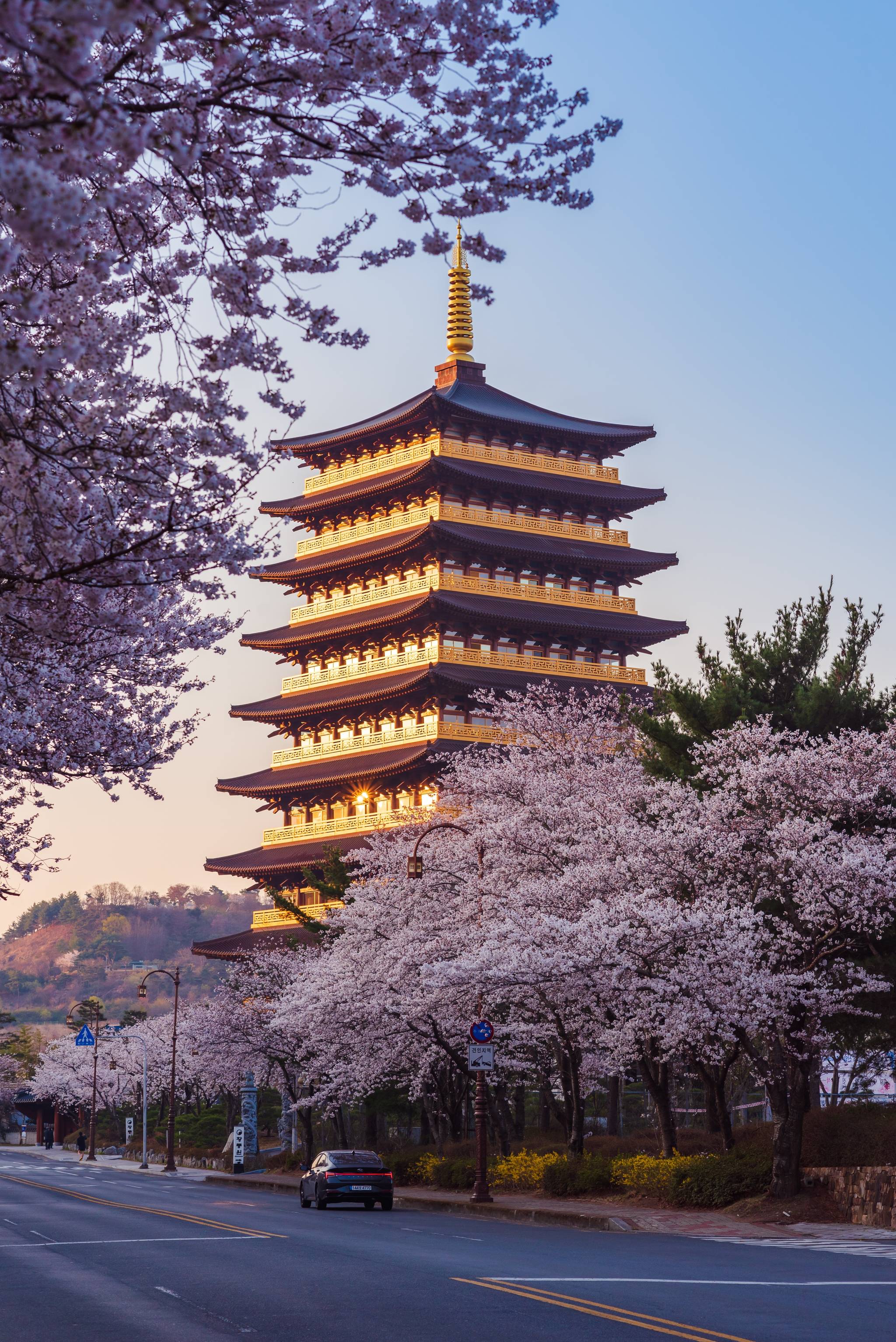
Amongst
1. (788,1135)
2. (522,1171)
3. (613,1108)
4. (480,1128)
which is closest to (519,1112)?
(613,1108)

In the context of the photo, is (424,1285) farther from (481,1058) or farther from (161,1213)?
(161,1213)

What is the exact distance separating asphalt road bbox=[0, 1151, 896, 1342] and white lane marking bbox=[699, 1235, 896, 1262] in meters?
0.11

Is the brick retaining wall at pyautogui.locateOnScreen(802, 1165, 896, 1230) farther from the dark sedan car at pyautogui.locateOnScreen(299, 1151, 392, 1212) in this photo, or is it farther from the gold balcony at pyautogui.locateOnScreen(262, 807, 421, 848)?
the gold balcony at pyautogui.locateOnScreen(262, 807, 421, 848)

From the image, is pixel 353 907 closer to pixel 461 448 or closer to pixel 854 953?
pixel 854 953

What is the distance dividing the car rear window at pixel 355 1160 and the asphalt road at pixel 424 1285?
207 inches

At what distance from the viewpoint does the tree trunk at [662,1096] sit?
1159 inches

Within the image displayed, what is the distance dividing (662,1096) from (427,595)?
29826 millimetres

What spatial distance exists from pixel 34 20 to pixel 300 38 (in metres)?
2.52

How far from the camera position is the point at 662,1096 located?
30.0 metres

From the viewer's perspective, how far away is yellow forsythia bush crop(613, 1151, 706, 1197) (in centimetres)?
2775

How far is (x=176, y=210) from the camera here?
9.05 m

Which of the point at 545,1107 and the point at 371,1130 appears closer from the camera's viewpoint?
the point at 545,1107

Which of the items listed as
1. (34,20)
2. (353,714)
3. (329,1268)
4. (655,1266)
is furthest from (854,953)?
(353,714)

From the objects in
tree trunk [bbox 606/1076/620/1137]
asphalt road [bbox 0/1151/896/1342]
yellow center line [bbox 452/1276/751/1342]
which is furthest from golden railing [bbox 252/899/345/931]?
yellow center line [bbox 452/1276/751/1342]
